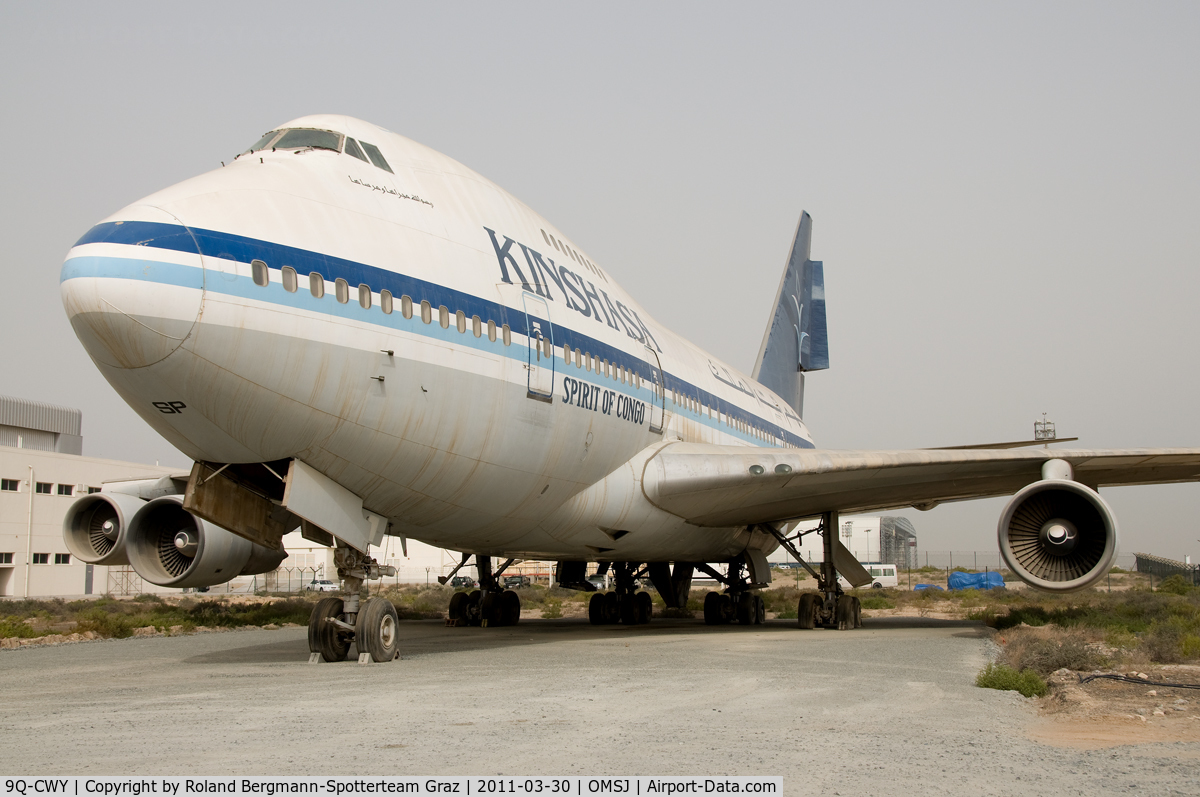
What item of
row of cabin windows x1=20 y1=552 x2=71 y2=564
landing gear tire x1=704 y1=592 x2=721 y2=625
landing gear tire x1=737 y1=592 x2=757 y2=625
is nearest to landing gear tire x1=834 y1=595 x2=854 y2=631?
landing gear tire x1=737 y1=592 x2=757 y2=625

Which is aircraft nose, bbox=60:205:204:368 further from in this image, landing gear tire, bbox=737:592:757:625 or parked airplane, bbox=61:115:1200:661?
landing gear tire, bbox=737:592:757:625

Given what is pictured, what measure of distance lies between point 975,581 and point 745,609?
3674 cm

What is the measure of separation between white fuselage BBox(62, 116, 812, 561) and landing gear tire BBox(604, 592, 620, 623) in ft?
23.7

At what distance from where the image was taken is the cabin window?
854 centimetres

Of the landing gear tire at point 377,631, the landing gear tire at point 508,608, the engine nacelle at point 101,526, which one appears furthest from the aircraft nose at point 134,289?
the landing gear tire at point 508,608

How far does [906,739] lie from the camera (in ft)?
18.6

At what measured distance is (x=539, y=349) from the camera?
11555 mm

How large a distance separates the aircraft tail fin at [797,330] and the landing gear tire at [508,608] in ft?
40.2

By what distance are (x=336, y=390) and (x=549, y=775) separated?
539 centimetres

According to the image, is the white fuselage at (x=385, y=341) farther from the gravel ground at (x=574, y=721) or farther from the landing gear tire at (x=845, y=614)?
the landing gear tire at (x=845, y=614)

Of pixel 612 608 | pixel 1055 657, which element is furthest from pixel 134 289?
pixel 612 608

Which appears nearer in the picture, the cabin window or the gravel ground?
the gravel ground

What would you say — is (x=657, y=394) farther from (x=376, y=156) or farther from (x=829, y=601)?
(x=376, y=156)

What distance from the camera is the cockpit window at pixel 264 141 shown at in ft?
34.6
